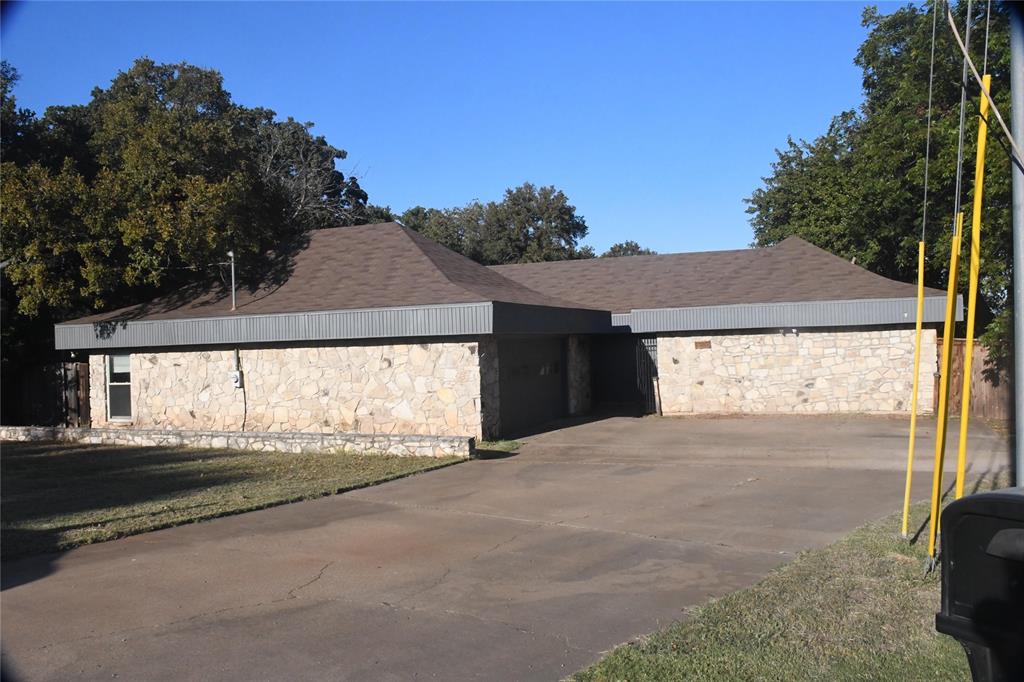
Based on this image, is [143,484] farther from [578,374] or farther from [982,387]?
[982,387]

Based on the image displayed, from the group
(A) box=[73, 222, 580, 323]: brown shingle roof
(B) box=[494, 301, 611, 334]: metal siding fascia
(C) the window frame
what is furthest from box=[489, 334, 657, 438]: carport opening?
(C) the window frame

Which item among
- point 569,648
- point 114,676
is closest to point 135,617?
point 114,676

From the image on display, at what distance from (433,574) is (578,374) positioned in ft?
54.4

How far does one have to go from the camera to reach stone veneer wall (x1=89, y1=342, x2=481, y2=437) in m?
17.6

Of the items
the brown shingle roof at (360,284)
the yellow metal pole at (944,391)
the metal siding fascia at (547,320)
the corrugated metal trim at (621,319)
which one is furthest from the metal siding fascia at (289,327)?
the yellow metal pole at (944,391)

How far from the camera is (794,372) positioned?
72.2 feet

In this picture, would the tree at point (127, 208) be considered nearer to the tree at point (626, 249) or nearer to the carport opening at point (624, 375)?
the carport opening at point (624, 375)

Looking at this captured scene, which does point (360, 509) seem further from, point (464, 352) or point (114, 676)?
point (464, 352)

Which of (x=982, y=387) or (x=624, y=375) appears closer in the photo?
(x=982, y=387)

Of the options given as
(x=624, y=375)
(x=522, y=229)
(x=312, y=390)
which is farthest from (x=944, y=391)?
(x=522, y=229)

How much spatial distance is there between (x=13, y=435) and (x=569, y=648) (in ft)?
64.1

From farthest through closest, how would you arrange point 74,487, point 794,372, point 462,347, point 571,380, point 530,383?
point 571,380
point 794,372
point 530,383
point 462,347
point 74,487

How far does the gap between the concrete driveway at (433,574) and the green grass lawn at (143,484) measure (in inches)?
20.5

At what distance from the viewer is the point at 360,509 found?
10.8m
